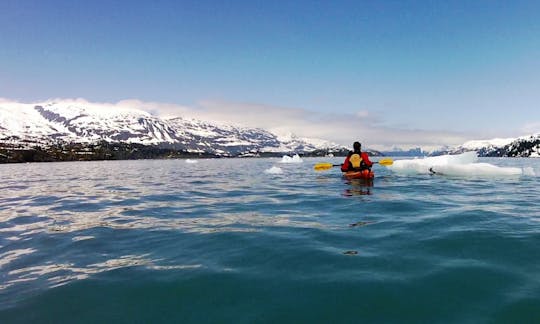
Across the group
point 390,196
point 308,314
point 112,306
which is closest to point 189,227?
point 112,306

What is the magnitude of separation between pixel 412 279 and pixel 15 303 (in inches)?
226

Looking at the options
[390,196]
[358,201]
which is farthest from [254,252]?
[390,196]

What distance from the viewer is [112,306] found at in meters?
4.95

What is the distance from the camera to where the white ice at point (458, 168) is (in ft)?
80.3

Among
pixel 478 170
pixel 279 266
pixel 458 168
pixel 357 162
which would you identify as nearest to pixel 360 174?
pixel 357 162

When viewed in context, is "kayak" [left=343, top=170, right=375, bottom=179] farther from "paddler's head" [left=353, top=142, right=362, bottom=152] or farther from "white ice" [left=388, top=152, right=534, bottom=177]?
"white ice" [left=388, top=152, right=534, bottom=177]

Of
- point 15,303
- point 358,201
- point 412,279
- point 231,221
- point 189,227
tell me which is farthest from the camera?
point 358,201

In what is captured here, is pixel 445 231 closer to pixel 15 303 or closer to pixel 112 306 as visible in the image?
pixel 112 306

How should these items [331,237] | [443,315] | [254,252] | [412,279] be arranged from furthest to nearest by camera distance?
[331,237] < [254,252] < [412,279] < [443,315]

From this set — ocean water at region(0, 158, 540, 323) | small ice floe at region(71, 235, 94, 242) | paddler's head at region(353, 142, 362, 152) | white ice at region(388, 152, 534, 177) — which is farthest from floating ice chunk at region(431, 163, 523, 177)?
small ice floe at region(71, 235, 94, 242)

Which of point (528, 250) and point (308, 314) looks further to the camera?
point (528, 250)

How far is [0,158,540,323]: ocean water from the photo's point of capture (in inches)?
184

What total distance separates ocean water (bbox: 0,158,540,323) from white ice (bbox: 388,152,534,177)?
13.7 meters

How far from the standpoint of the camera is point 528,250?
6.77 meters
